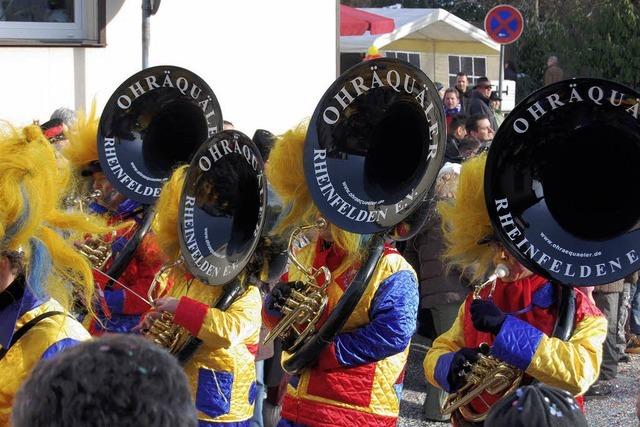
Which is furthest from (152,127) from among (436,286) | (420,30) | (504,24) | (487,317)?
(420,30)

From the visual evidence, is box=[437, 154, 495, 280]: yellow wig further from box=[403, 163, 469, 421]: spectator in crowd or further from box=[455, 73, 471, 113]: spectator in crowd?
box=[455, 73, 471, 113]: spectator in crowd

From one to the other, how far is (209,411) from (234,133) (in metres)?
1.00

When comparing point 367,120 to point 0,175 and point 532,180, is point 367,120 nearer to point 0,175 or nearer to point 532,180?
point 532,180

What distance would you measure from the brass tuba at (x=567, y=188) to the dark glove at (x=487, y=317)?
0.40 ft

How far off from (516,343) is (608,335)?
4030 millimetres

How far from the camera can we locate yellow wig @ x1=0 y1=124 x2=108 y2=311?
2758 millimetres

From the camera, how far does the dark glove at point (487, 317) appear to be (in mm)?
3301

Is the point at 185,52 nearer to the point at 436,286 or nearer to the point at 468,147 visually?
the point at 468,147

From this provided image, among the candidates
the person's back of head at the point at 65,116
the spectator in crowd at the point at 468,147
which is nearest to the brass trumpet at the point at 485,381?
the person's back of head at the point at 65,116

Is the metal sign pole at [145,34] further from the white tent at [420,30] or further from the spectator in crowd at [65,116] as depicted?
the white tent at [420,30]

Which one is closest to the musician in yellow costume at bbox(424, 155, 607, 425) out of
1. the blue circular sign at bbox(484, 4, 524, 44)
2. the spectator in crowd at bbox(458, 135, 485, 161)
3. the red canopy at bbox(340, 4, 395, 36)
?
the spectator in crowd at bbox(458, 135, 485, 161)

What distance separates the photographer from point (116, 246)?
488 cm

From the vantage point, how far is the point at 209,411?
4199mm

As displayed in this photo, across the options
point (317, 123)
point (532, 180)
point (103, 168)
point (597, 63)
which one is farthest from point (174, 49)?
point (597, 63)
